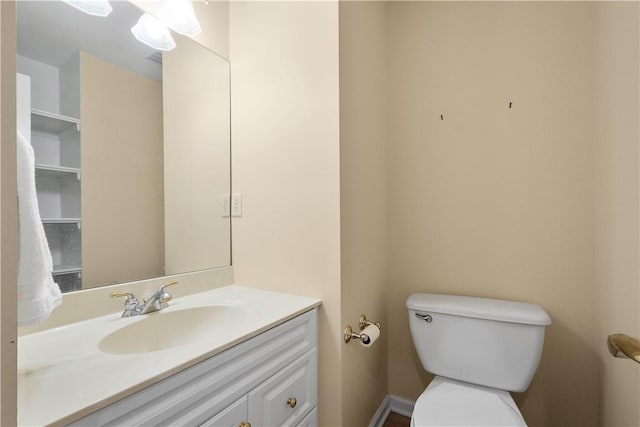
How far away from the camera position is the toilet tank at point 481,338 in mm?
1136

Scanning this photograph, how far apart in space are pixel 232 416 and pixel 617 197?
1.44 m

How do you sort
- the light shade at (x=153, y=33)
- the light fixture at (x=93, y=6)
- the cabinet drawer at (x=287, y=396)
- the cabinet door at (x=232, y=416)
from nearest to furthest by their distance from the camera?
the cabinet door at (x=232, y=416), the cabinet drawer at (x=287, y=396), the light fixture at (x=93, y=6), the light shade at (x=153, y=33)

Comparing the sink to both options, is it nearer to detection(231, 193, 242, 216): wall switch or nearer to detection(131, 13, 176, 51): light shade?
detection(231, 193, 242, 216): wall switch

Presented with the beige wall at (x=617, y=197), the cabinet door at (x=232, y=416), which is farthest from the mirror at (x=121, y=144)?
the beige wall at (x=617, y=197)

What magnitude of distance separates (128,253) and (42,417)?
68 cm

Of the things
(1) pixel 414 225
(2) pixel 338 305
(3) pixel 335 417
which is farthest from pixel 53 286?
(1) pixel 414 225

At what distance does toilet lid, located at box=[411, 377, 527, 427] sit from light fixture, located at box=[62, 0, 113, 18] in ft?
5.86

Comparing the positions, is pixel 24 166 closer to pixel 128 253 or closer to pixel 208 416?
pixel 128 253

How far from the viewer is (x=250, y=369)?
821 millimetres

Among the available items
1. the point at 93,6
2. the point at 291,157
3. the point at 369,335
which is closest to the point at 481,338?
the point at 369,335

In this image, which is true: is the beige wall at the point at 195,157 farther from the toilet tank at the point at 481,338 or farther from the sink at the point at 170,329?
the toilet tank at the point at 481,338

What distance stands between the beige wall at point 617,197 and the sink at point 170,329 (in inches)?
50.8

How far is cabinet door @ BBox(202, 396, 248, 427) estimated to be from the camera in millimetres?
715

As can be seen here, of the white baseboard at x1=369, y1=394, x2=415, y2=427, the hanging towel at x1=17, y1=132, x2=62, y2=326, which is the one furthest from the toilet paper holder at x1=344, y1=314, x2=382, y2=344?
the hanging towel at x1=17, y1=132, x2=62, y2=326
